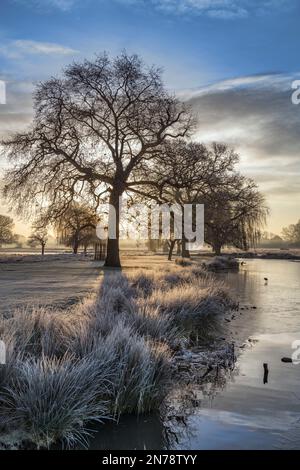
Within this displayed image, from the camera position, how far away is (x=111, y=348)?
6344 millimetres

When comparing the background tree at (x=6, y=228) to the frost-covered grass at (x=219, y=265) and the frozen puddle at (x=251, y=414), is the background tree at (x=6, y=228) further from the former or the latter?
the frozen puddle at (x=251, y=414)

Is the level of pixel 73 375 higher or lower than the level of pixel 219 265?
higher

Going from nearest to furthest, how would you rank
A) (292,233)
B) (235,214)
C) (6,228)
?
1. (235,214)
2. (6,228)
3. (292,233)

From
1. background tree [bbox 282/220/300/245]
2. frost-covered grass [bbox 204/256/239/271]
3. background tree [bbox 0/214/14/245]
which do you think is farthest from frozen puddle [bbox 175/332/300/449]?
background tree [bbox 282/220/300/245]

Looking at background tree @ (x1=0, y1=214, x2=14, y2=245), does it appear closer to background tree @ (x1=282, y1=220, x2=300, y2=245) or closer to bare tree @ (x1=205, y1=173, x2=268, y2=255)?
bare tree @ (x1=205, y1=173, x2=268, y2=255)

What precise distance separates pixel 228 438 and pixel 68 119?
26450mm

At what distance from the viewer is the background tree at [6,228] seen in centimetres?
9281

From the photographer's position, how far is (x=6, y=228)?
95438 millimetres

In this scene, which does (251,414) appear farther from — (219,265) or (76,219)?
(219,265)

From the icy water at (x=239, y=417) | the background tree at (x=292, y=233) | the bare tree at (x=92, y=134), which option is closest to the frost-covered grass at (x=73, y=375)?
the icy water at (x=239, y=417)

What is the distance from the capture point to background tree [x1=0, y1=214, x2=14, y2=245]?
92812 mm

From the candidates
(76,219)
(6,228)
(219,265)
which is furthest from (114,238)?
Answer: (6,228)

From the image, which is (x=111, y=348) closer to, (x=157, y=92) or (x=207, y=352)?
(x=207, y=352)
